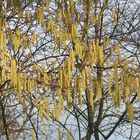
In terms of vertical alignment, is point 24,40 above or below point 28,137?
above

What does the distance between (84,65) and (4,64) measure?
0.40m

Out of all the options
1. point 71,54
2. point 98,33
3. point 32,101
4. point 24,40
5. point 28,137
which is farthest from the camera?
point 28,137

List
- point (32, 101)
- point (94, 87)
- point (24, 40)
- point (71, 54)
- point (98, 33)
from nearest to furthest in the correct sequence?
point (71, 54) → point (94, 87) → point (24, 40) → point (32, 101) → point (98, 33)

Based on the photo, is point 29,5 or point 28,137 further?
point 28,137

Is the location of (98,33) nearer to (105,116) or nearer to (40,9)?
(105,116)

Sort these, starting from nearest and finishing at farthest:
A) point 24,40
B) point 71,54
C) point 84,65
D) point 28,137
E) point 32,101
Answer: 1. point 71,54
2. point 84,65
3. point 24,40
4. point 32,101
5. point 28,137

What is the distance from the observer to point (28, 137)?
3822 mm

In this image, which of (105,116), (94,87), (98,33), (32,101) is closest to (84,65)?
(94,87)

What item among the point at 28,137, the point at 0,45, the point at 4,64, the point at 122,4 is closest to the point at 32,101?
the point at 4,64

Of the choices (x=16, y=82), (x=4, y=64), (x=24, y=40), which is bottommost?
(x=16, y=82)

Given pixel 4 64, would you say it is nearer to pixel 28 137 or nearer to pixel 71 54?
pixel 71 54

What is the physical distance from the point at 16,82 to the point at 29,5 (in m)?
1.08

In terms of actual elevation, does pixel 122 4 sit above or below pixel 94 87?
above

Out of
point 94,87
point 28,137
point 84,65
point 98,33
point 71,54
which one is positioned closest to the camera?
point 71,54
